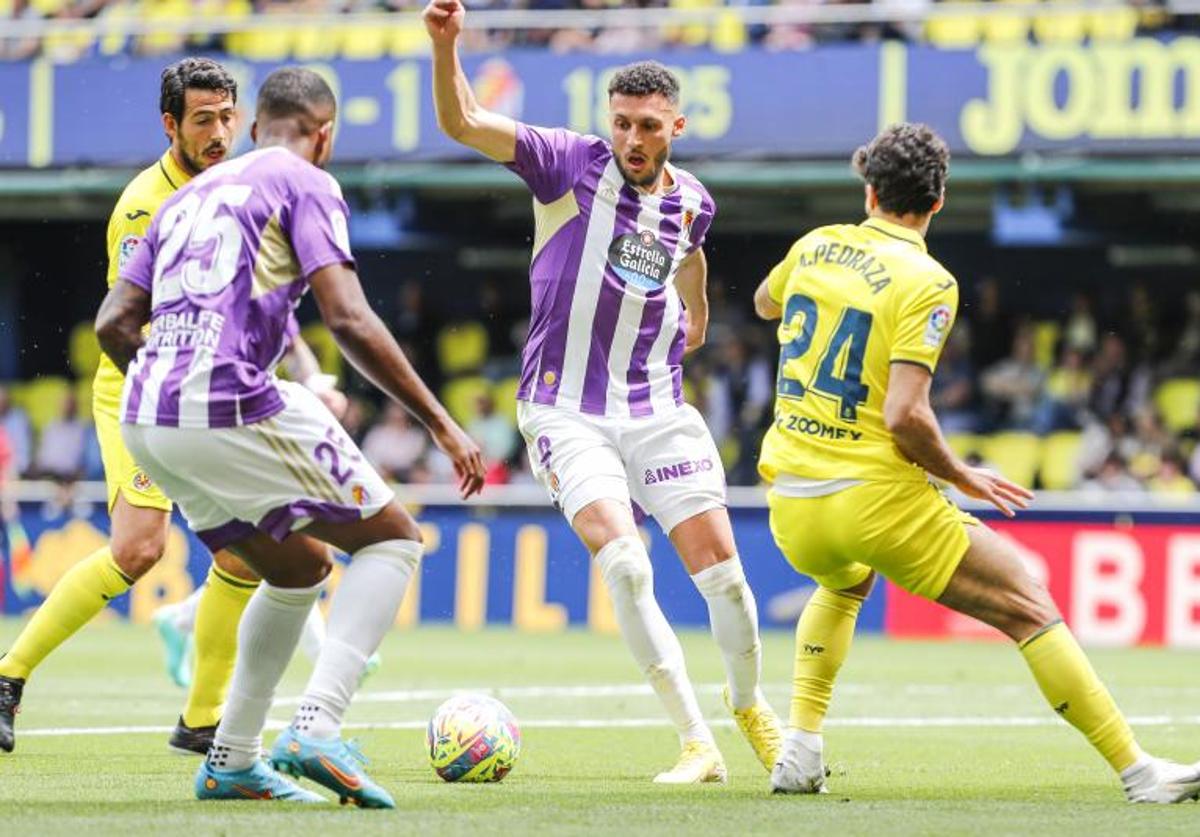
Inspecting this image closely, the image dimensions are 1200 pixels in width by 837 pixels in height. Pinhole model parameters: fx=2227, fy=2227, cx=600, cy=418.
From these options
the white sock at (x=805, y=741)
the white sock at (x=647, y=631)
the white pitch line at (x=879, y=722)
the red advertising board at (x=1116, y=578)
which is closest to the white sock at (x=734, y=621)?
the white sock at (x=647, y=631)

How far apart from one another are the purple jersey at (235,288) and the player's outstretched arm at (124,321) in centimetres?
17

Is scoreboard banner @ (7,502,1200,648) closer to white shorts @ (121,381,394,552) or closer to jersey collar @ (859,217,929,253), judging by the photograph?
jersey collar @ (859,217,929,253)

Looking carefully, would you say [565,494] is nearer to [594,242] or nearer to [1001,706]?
[594,242]

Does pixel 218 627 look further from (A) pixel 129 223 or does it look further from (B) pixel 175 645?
(B) pixel 175 645

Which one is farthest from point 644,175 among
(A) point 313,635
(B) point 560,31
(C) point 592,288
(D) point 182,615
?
(B) point 560,31

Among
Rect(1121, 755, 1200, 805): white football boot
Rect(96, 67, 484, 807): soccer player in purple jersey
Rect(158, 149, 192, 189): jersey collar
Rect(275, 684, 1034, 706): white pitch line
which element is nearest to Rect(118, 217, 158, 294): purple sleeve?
Rect(96, 67, 484, 807): soccer player in purple jersey

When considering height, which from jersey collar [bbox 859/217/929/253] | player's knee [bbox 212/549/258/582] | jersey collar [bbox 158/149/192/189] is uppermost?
jersey collar [bbox 158/149/192/189]

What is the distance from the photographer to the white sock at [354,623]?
6.23 metres

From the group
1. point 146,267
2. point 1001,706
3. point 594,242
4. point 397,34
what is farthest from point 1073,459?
point 146,267

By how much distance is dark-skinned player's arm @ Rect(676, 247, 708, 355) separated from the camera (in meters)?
8.38

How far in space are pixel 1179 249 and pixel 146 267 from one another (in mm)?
18816

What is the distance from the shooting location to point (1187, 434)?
66.6ft

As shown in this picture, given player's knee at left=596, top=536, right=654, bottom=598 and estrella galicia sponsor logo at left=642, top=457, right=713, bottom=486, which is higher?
estrella galicia sponsor logo at left=642, top=457, right=713, bottom=486

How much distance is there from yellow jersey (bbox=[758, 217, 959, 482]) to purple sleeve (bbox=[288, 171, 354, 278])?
1.54 metres
